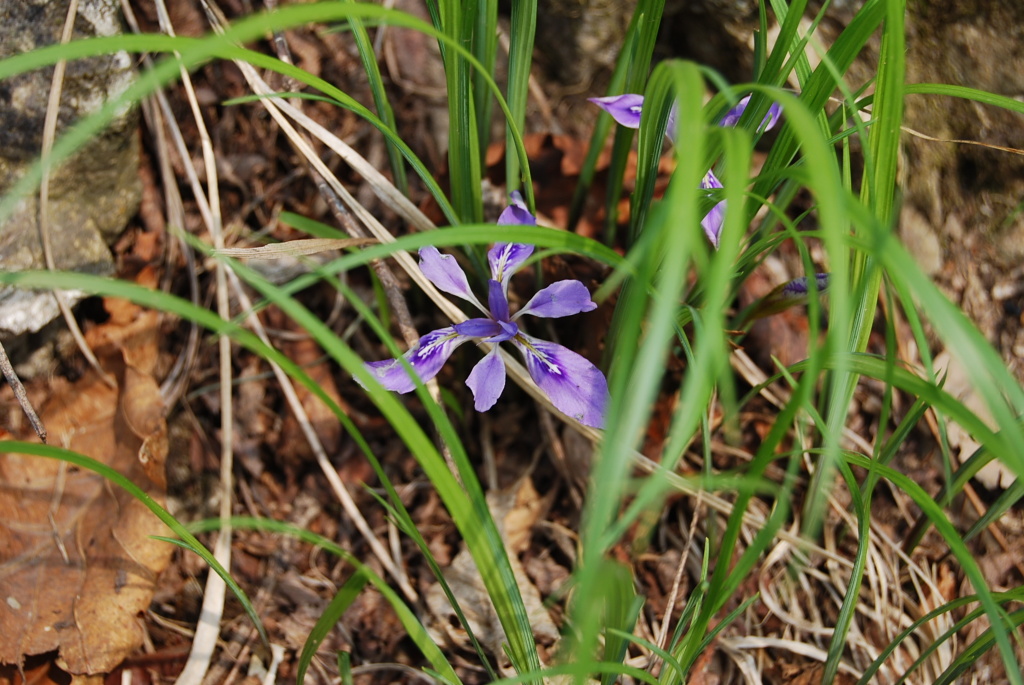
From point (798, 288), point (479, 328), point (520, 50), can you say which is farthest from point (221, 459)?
point (798, 288)

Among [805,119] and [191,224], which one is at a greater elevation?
[805,119]

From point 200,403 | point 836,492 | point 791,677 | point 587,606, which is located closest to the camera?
point 587,606

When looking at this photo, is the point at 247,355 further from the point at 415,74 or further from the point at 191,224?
the point at 415,74

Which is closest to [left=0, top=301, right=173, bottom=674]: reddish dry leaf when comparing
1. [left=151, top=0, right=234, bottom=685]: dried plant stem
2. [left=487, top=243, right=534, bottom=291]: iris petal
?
[left=151, top=0, right=234, bottom=685]: dried plant stem

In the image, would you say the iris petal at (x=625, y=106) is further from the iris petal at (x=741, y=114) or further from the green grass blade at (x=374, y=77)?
the green grass blade at (x=374, y=77)

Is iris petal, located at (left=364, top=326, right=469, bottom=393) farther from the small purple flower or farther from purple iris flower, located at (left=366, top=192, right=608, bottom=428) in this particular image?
the small purple flower

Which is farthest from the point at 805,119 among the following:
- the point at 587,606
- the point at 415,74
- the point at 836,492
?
the point at 415,74

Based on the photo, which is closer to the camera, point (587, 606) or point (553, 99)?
point (587, 606)

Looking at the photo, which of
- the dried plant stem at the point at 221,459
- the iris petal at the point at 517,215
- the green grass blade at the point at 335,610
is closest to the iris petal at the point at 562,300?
the iris petal at the point at 517,215
